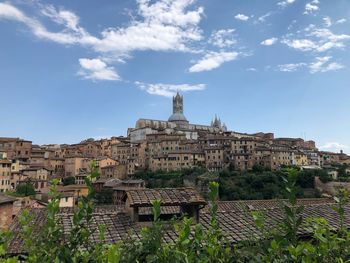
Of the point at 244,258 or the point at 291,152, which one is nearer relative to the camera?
the point at 244,258

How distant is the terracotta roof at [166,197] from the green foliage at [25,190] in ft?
142

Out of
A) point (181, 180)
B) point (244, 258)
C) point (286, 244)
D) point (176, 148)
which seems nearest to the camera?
point (286, 244)

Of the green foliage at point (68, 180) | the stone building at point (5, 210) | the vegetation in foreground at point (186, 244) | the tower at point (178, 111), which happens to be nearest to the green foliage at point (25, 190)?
the green foliage at point (68, 180)

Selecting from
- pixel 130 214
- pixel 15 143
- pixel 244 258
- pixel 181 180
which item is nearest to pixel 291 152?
pixel 181 180

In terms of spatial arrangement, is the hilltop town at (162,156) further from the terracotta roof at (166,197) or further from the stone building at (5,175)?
the terracotta roof at (166,197)

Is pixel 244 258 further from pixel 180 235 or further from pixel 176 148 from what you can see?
pixel 176 148

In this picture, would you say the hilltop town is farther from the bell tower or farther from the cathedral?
the bell tower

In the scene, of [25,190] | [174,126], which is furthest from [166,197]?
[174,126]

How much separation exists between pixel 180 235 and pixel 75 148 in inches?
3446

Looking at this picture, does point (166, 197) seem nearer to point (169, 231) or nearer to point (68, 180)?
point (169, 231)

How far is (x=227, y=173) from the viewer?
65.4 meters

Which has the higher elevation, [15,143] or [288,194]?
[15,143]

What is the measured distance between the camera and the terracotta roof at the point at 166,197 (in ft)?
35.2

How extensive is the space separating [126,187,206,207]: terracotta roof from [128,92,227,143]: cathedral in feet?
260
